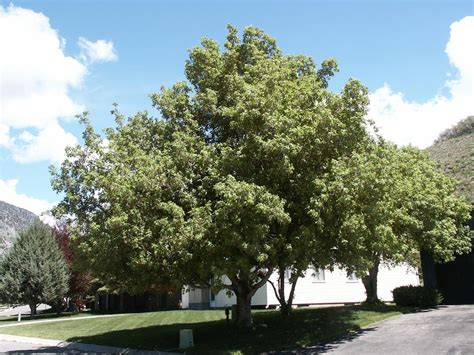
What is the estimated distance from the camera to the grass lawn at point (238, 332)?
16859 mm

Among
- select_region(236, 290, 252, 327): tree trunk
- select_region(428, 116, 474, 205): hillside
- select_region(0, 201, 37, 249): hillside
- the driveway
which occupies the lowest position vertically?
the driveway

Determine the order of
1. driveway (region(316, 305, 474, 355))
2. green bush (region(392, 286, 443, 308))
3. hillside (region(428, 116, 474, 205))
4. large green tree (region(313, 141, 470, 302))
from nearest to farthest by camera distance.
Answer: driveway (region(316, 305, 474, 355)) < large green tree (region(313, 141, 470, 302)) < green bush (region(392, 286, 443, 308)) < hillside (region(428, 116, 474, 205))

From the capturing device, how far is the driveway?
14.2 meters

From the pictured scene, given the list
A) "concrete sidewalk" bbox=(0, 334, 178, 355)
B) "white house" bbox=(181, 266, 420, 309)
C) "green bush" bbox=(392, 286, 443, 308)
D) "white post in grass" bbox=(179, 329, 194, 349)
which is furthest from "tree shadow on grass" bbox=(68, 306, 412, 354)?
"white house" bbox=(181, 266, 420, 309)

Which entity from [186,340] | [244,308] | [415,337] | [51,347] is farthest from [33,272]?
[415,337]

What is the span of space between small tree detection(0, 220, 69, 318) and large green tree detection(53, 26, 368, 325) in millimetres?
20543

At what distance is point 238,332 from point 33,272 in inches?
929

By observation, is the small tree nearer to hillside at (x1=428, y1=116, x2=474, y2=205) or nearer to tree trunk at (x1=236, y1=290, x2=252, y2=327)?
tree trunk at (x1=236, y1=290, x2=252, y2=327)

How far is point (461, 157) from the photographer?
4206cm

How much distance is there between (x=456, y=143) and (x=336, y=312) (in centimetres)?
3537

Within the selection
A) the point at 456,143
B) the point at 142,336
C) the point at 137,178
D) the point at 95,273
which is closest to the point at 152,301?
the point at 142,336

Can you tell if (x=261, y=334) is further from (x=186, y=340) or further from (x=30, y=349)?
(x=30, y=349)

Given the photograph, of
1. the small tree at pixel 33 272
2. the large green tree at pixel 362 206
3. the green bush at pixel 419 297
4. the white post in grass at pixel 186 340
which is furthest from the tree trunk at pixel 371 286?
the small tree at pixel 33 272

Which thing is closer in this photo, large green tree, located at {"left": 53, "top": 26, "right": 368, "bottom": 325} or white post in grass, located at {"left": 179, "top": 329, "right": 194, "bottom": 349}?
large green tree, located at {"left": 53, "top": 26, "right": 368, "bottom": 325}
